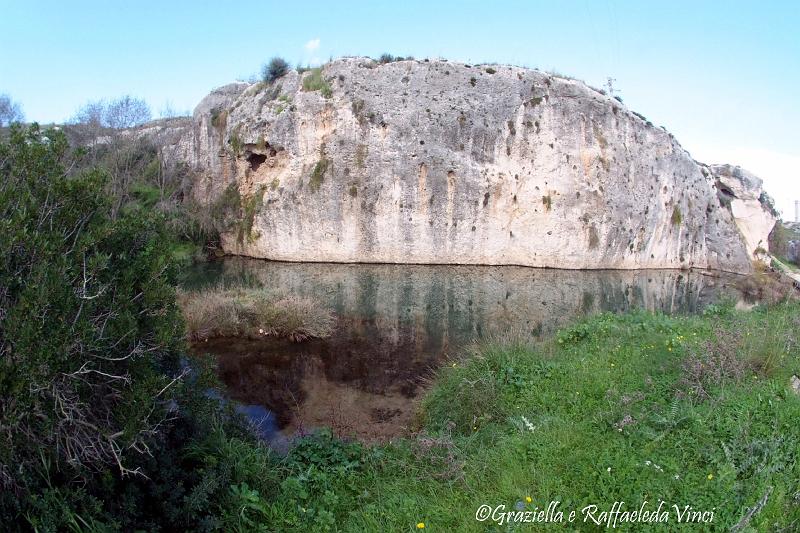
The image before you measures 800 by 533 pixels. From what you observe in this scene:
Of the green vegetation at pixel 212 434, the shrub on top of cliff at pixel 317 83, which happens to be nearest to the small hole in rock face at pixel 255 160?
the shrub on top of cliff at pixel 317 83

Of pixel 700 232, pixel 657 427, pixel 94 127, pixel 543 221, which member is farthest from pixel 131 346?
pixel 700 232

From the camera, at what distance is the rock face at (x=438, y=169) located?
29.2 m

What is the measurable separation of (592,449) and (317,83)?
28034 millimetres

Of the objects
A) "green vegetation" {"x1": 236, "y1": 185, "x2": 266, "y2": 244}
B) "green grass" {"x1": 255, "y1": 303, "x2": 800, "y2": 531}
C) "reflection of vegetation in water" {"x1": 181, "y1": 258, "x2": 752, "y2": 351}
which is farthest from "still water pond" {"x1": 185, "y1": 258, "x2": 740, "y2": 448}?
"green grass" {"x1": 255, "y1": 303, "x2": 800, "y2": 531}

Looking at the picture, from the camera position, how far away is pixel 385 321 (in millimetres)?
16297

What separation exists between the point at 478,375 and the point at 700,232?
1190 inches

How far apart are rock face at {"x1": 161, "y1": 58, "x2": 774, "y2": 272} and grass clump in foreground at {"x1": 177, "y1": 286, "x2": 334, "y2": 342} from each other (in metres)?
14.6

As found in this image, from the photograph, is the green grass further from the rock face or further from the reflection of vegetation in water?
the rock face

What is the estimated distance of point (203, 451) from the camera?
4.87 m

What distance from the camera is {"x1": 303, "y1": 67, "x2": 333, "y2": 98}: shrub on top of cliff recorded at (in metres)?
29.4

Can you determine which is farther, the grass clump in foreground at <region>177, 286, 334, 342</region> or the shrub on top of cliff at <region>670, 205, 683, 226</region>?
the shrub on top of cliff at <region>670, 205, 683, 226</region>

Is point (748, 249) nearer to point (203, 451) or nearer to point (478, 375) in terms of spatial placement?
point (478, 375)

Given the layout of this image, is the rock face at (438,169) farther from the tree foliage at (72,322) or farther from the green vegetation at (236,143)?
the tree foliage at (72,322)

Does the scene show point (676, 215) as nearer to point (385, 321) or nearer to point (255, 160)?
point (385, 321)
